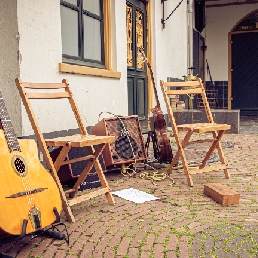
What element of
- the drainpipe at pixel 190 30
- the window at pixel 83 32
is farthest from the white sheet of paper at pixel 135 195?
the drainpipe at pixel 190 30

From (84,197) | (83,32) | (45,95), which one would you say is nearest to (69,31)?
(83,32)

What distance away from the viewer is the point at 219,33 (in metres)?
13.9

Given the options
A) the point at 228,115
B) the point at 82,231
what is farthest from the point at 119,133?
the point at 228,115

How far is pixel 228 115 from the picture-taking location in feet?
28.3

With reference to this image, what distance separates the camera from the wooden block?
3.38 metres

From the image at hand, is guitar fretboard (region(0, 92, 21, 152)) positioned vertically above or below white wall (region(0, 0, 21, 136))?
below

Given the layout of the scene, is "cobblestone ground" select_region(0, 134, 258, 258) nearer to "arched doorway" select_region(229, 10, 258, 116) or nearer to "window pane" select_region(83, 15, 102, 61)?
"window pane" select_region(83, 15, 102, 61)

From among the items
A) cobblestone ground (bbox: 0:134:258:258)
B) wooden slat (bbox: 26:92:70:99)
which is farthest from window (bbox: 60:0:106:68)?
cobblestone ground (bbox: 0:134:258:258)

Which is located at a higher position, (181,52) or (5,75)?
(181,52)

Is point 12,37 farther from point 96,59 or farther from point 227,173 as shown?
point 227,173

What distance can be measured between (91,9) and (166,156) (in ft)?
8.93

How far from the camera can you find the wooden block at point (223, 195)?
3.38 metres

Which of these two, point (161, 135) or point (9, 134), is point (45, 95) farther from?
point (161, 135)

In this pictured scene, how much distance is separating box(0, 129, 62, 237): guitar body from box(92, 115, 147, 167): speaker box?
1.78m
